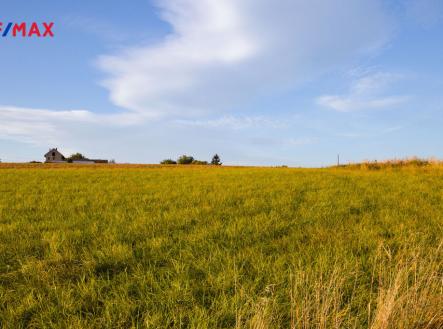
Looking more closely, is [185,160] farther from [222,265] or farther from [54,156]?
[222,265]

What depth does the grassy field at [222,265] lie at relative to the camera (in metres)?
2.90

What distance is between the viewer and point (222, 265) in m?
3.97

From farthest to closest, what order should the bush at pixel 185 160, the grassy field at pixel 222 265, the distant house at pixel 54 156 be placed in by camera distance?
the distant house at pixel 54 156
the bush at pixel 185 160
the grassy field at pixel 222 265

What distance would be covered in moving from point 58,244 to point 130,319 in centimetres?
260

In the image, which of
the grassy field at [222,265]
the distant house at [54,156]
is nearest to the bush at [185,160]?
the distant house at [54,156]

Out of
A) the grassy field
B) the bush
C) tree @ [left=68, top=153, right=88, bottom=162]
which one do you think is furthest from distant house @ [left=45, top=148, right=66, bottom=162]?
the grassy field

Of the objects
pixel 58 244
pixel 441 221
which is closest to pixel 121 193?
pixel 58 244

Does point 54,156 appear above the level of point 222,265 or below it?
above

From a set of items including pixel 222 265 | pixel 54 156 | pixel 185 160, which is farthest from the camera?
pixel 54 156

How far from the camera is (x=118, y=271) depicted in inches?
159

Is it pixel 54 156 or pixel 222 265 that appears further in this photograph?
pixel 54 156

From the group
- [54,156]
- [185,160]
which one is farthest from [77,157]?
[185,160]

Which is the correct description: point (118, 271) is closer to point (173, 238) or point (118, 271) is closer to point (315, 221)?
point (173, 238)

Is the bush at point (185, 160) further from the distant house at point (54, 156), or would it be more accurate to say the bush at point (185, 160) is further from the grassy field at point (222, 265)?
the grassy field at point (222, 265)
